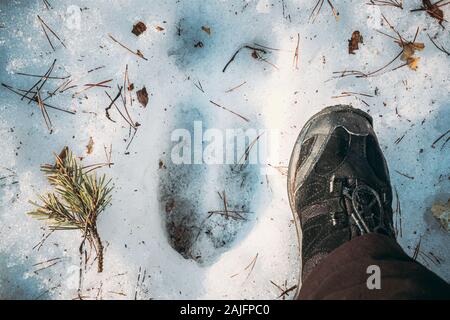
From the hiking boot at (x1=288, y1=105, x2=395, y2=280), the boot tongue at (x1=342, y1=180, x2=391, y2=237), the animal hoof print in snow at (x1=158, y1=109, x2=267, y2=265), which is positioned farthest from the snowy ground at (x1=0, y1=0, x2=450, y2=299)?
the boot tongue at (x1=342, y1=180, x2=391, y2=237)

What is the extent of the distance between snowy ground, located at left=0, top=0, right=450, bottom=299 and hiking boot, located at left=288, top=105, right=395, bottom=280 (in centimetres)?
18

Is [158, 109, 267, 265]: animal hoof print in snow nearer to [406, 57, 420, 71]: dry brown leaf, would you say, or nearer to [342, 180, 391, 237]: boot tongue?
[342, 180, 391, 237]: boot tongue

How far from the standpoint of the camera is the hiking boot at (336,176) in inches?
74.1

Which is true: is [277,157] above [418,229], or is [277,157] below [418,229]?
above

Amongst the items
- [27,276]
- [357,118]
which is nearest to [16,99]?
[27,276]

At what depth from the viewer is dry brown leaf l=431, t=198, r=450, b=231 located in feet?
6.56

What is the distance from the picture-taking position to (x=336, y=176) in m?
1.95

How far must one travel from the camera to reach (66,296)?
78.7 inches

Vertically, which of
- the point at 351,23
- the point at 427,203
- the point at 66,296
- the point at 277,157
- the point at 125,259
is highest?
the point at 351,23

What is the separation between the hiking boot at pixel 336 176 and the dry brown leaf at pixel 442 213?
26 cm

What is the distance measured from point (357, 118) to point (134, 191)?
1.13 m

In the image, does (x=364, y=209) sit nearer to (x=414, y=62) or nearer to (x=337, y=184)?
(x=337, y=184)

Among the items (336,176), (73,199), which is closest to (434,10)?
(336,176)

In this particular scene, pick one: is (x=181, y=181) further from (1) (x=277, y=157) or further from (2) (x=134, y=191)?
(1) (x=277, y=157)
